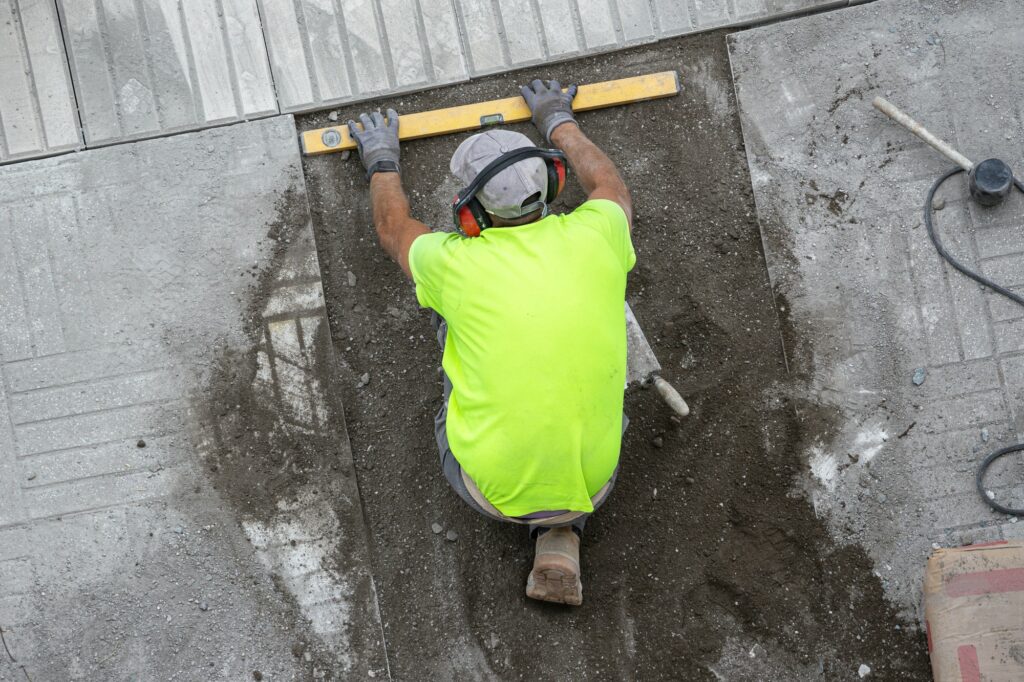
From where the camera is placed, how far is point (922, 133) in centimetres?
339

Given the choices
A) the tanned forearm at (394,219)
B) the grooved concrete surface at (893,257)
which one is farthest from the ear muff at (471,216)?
the grooved concrete surface at (893,257)

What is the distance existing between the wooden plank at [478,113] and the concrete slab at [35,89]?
112 centimetres

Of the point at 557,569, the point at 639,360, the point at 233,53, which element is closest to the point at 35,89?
the point at 233,53

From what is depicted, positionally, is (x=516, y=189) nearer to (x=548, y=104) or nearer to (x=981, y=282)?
(x=548, y=104)

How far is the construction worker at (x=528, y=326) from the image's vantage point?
7.54 ft

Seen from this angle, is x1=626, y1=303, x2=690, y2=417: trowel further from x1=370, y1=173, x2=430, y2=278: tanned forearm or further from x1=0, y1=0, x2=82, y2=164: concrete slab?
x1=0, y1=0, x2=82, y2=164: concrete slab

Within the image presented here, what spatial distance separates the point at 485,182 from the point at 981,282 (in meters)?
2.49

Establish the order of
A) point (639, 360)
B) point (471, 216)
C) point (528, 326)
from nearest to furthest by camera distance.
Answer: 1. point (528, 326)
2. point (471, 216)
3. point (639, 360)

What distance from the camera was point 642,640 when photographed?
11.1 ft

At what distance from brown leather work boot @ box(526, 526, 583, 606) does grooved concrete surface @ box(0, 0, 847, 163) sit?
2.14 metres

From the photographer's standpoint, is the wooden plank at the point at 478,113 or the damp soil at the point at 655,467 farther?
the wooden plank at the point at 478,113

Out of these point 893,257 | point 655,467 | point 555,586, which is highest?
point 893,257

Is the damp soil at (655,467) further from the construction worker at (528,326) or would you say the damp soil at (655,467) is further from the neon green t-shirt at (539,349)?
the neon green t-shirt at (539,349)

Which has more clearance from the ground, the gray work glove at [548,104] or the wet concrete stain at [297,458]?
the gray work glove at [548,104]
